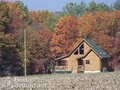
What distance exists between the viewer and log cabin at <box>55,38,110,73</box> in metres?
81.1

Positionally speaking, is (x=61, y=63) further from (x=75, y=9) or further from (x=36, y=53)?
(x=75, y=9)

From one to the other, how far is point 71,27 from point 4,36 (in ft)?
101

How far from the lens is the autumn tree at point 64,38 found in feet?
299

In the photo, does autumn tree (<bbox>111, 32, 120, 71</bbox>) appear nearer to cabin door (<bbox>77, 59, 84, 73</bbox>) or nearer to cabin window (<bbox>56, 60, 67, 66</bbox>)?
cabin door (<bbox>77, 59, 84, 73</bbox>)

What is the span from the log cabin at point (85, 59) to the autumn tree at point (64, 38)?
508 cm

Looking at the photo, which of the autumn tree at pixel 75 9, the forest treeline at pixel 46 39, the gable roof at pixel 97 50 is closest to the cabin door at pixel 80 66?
the gable roof at pixel 97 50

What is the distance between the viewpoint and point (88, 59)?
82000mm

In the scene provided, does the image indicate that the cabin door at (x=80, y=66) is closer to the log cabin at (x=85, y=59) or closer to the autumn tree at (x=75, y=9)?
the log cabin at (x=85, y=59)

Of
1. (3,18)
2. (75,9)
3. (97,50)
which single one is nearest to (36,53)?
(97,50)

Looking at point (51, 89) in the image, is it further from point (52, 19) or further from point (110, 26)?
point (52, 19)

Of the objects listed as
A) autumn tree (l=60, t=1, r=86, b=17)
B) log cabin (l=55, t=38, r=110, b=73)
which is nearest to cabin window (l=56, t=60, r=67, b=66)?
log cabin (l=55, t=38, r=110, b=73)

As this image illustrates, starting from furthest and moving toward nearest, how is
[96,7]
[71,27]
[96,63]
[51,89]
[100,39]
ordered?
1. [96,7]
2. [71,27]
3. [100,39]
4. [96,63]
5. [51,89]

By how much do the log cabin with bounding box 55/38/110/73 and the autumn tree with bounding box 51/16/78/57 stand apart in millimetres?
5084

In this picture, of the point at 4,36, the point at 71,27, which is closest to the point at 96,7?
the point at 71,27
